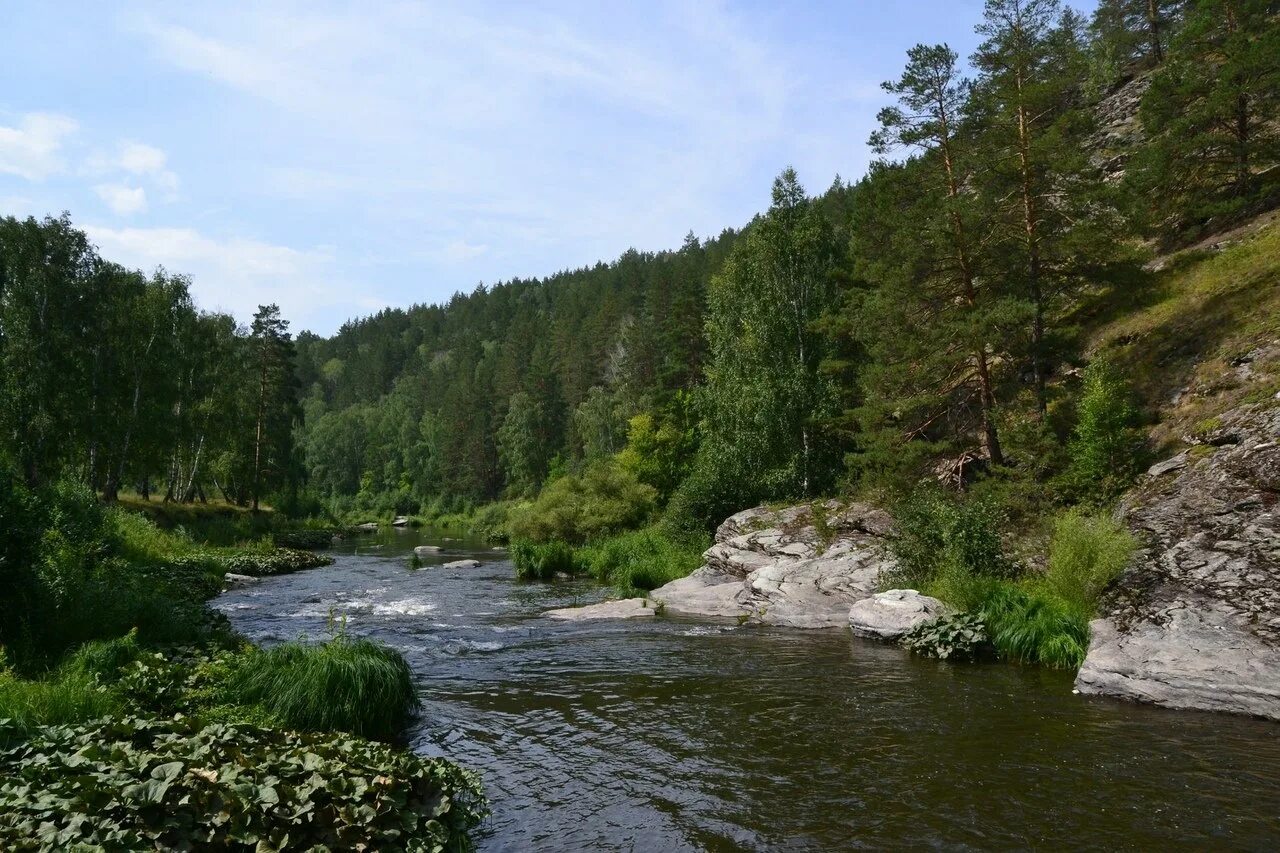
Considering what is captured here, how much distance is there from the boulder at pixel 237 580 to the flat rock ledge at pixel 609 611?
14582 mm

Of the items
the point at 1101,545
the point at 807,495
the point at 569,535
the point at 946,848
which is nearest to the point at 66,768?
the point at 946,848

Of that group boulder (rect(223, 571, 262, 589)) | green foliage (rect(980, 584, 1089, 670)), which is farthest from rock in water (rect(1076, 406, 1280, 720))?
boulder (rect(223, 571, 262, 589))

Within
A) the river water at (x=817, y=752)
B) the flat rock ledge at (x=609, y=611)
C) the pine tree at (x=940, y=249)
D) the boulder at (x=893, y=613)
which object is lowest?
the river water at (x=817, y=752)

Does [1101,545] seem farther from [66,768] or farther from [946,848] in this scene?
[66,768]

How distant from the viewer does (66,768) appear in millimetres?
6055

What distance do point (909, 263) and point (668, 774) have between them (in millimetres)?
19078

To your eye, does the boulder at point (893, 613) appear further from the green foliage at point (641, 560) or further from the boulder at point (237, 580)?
the boulder at point (237, 580)

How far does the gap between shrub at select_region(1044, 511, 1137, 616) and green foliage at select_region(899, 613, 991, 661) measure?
1.84 meters

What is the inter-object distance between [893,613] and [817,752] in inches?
321

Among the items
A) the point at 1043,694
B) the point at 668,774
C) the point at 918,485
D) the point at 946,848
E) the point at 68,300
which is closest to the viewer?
the point at 946,848

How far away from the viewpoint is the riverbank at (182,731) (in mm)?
5617

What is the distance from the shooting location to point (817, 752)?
10.1m

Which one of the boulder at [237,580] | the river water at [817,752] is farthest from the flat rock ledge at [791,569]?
the boulder at [237,580]

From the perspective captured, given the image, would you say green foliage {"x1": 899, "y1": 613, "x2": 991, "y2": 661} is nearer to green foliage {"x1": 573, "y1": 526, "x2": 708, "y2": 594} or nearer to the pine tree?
the pine tree
